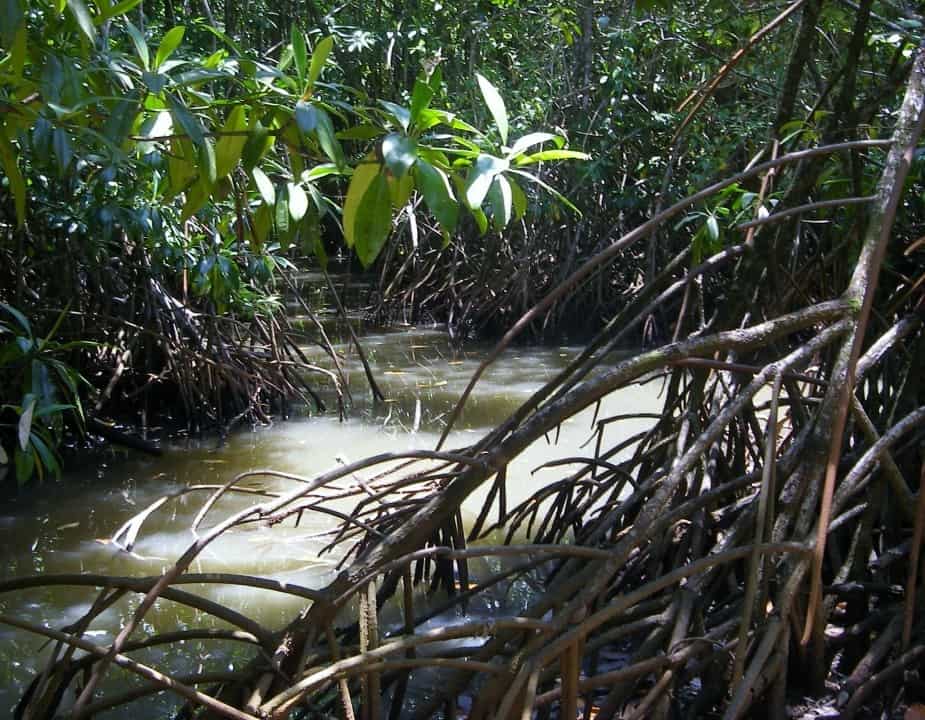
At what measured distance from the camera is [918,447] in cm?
235

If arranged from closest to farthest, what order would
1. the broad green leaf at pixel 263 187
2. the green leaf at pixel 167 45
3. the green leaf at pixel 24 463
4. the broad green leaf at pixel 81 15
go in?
the broad green leaf at pixel 81 15 < the green leaf at pixel 167 45 < the broad green leaf at pixel 263 187 < the green leaf at pixel 24 463

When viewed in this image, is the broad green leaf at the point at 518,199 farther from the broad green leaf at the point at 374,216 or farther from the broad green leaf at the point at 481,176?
the broad green leaf at the point at 374,216

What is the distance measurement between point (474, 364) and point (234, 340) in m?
2.29

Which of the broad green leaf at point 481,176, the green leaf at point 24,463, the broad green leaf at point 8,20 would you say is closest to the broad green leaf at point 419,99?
the broad green leaf at point 481,176

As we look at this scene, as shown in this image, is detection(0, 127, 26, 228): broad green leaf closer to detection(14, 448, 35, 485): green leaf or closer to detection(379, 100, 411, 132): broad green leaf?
detection(379, 100, 411, 132): broad green leaf

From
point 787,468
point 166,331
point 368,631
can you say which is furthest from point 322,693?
point 166,331

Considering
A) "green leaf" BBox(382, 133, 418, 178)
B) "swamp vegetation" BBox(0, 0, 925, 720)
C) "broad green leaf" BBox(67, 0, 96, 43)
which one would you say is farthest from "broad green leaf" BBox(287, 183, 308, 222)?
"broad green leaf" BBox(67, 0, 96, 43)

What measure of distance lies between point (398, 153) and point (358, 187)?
0.12 metres

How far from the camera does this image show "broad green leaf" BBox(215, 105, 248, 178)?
1.68 m

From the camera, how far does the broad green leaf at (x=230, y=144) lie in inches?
66.2

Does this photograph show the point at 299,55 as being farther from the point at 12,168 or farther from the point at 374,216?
the point at 12,168

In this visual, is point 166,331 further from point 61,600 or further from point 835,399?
point 835,399

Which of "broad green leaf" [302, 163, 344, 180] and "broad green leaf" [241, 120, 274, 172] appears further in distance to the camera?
"broad green leaf" [302, 163, 344, 180]

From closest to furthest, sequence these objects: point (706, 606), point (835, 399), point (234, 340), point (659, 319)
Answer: point (835, 399)
point (706, 606)
point (234, 340)
point (659, 319)
